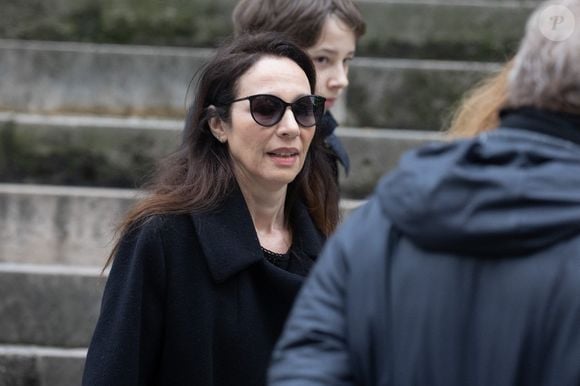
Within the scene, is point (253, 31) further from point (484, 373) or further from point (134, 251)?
point (484, 373)

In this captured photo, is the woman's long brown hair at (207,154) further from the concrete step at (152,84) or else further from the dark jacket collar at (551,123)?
the concrete step at (152,84)

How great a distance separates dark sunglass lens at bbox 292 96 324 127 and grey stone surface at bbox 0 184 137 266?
2.38m

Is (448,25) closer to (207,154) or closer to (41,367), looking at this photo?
(41,367)

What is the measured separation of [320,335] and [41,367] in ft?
9.44

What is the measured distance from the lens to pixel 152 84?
6.05m

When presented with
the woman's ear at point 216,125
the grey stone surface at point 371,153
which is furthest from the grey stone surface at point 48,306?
the woman's ear at point 216,125

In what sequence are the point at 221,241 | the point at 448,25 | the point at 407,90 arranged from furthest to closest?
the point at 448,25
the point at 407,90
the point at 221,241

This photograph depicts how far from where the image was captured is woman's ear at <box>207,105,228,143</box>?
2910mm

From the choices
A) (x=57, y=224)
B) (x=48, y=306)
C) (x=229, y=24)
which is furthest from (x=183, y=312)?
(x=229, y=24)

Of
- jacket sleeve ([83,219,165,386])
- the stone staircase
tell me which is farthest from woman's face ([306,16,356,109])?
the stone staircase

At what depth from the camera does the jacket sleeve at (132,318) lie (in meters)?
2.61

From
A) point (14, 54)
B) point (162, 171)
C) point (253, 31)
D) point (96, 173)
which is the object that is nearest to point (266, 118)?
point (162, 171)

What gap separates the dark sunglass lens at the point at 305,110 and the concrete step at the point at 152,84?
314cm

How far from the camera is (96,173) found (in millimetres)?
5727
